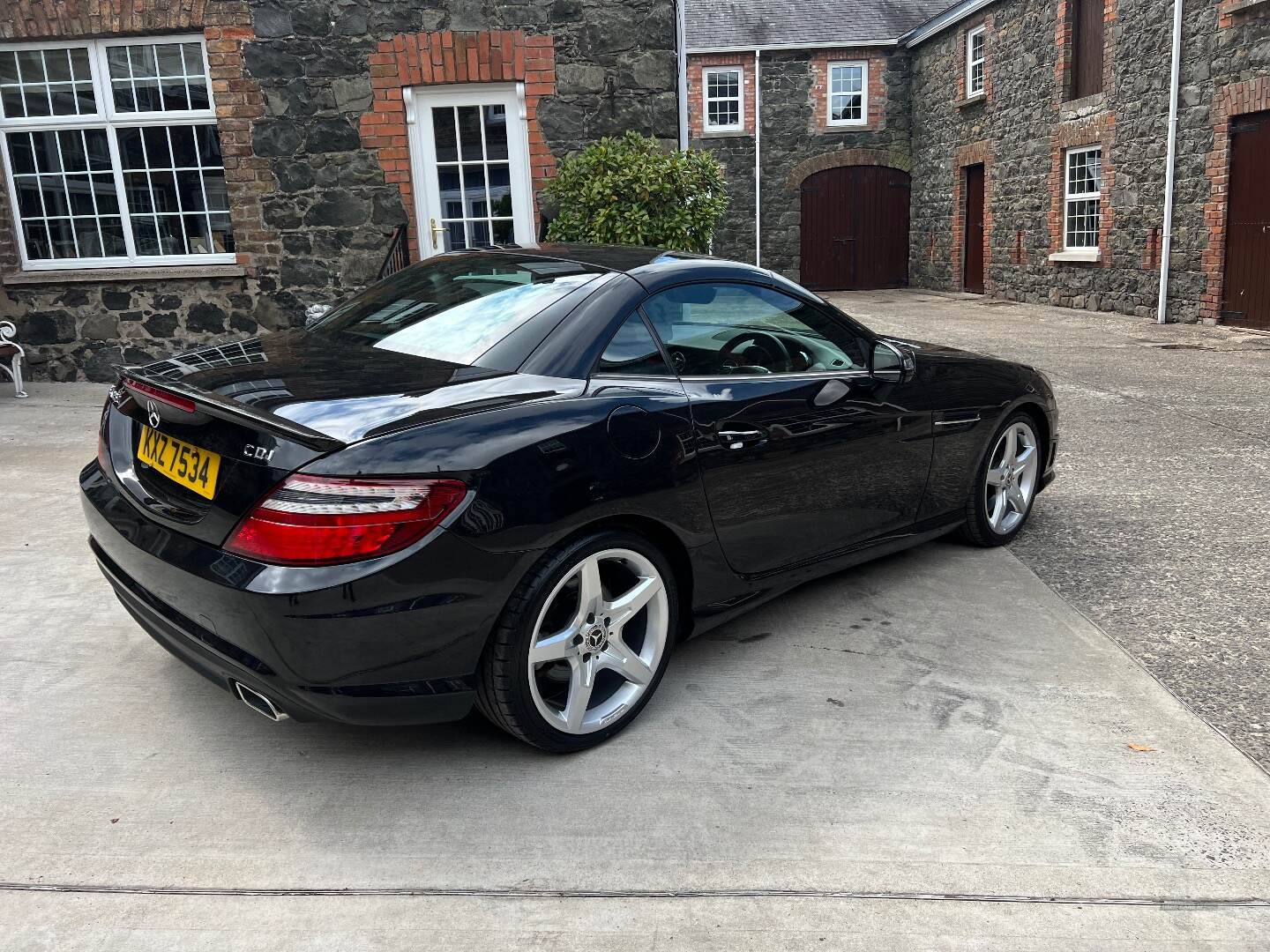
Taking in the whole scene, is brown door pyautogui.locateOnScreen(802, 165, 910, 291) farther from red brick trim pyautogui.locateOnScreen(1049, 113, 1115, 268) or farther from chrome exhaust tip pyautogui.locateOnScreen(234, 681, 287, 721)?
chrome exhaust tip pyautogui.locateOnScreen(234, 681, 287, 721)

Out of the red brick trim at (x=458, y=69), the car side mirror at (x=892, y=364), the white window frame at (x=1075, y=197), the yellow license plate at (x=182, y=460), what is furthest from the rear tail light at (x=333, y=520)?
the white window frame at (x=1075, y=197)

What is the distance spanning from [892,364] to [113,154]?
823cm

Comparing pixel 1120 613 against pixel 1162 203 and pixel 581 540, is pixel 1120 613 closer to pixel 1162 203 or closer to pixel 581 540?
pixel 581 540

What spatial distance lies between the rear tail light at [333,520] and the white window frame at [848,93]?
76.7ft

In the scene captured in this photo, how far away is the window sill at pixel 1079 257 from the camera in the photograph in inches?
632

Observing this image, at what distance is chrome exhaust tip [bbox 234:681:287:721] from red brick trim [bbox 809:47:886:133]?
23.3 meters

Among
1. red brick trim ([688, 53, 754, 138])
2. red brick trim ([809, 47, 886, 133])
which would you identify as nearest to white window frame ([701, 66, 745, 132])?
red brick trim ([688, 53, 754, 138])

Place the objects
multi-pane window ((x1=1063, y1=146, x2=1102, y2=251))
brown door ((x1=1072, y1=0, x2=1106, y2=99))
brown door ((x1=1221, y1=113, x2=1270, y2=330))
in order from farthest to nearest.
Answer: multi-pane window ((x1=1063, y1=146, x2=1102, y2=251)) < brown door ((x1=1072, y1=0, x2=1106, y2=99)) < brown door ((x1=1221, y1=113, x2=1270, y2=330))

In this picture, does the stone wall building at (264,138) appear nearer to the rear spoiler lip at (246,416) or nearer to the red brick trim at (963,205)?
the rear spoiler lip at (246,416)

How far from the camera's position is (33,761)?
2902mm

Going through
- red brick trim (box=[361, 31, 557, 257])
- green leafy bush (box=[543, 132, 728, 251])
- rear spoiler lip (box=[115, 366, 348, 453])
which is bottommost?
rear spoiler lip (box=[115, 366, 348, 453])

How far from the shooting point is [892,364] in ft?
12.8

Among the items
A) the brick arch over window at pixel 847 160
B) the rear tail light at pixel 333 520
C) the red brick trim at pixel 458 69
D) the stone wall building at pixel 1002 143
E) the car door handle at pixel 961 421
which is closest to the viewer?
the rear tail light at pixel 333 520

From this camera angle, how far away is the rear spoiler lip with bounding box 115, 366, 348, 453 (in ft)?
8.11
